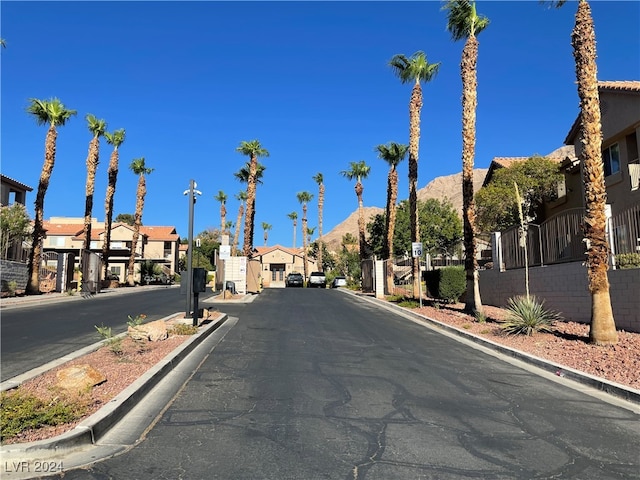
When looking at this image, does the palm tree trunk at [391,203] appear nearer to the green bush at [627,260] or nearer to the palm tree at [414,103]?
the palm tree at [414,103]

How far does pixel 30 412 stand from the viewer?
5.24 meters

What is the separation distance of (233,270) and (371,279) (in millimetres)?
9798

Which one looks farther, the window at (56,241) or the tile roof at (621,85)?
the window at (56,241)

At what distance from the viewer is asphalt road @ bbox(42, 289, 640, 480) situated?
460 centimetres

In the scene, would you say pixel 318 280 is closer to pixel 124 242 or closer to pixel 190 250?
pixel 124 242

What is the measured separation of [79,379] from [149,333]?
4.35 metres

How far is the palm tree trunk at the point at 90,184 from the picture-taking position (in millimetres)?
36969

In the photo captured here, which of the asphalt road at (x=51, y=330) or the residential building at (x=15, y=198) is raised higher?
the residential building at (x=15, y=198)

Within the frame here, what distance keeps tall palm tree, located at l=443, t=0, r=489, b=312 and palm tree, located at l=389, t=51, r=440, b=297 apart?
7.77 meters

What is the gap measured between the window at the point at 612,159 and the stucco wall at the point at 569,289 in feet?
24.1

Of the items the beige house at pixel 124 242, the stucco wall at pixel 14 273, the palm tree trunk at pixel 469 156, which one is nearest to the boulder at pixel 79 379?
the palm tree trunk at pixel 469 156

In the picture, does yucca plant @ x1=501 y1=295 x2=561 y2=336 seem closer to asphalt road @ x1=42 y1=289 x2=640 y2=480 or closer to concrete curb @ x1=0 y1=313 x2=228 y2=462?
asphalt road @ x1=42 y1=289 x2=640 y2=480

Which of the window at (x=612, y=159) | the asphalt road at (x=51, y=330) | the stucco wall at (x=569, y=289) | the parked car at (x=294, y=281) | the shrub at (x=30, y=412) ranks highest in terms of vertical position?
the window at (x=612, y=159)

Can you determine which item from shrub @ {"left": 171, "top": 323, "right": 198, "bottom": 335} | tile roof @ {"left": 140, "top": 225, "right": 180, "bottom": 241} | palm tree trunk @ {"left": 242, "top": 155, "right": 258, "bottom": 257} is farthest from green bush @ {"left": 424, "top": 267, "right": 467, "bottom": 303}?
tile roof @ {"left": 140, "top": 225, "right": 180, "bottom": 241}
